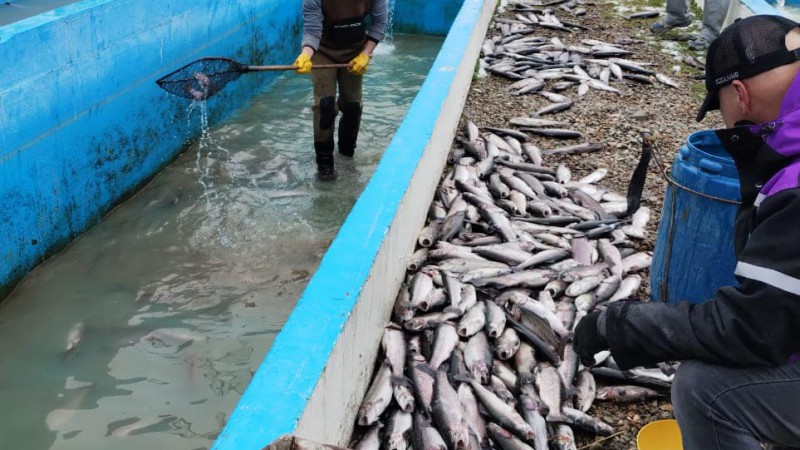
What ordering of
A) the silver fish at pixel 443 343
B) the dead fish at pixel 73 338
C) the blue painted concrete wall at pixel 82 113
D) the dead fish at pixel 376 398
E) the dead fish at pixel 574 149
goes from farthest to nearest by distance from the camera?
the dead fish at pixel 574 149, the blue painted concrete wall at pixel 82 113, the dead fish at pixel 73 338, the silver fish at pixel 443 343, the dead fish at pixel 376 398

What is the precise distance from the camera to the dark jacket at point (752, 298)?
1963mm

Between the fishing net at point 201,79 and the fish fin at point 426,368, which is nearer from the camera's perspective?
the fish fin at point 426,368

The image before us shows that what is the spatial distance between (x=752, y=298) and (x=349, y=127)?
226 inches

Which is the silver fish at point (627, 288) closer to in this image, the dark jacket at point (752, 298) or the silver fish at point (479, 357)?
the silver fish at point (479, 357)

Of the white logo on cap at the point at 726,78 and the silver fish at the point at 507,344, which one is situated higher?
the white logo on cap at the point at 726,78

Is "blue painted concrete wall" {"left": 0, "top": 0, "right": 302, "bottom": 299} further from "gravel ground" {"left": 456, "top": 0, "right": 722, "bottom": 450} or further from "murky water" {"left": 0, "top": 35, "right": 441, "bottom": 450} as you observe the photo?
"gravel ground" {"left": 456, "top": 0, "right": 722, "bottom": 450}

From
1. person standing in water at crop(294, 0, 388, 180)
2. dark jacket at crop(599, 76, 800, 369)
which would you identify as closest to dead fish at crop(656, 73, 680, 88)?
person standing in water at crop(294, 0, 388, 180)

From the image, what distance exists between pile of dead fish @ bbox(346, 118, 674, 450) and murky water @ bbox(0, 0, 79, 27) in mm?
Result: 6574

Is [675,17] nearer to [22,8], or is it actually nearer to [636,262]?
[636,262]

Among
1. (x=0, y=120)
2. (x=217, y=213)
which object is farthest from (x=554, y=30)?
(x=0, y=120)

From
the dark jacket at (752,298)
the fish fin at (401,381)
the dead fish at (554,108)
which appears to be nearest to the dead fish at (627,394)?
the fish fin at (401,381)

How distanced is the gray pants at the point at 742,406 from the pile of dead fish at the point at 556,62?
6079mm

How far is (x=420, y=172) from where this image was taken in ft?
16.2

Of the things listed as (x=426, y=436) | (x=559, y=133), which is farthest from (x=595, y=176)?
(x=426, y=436)
